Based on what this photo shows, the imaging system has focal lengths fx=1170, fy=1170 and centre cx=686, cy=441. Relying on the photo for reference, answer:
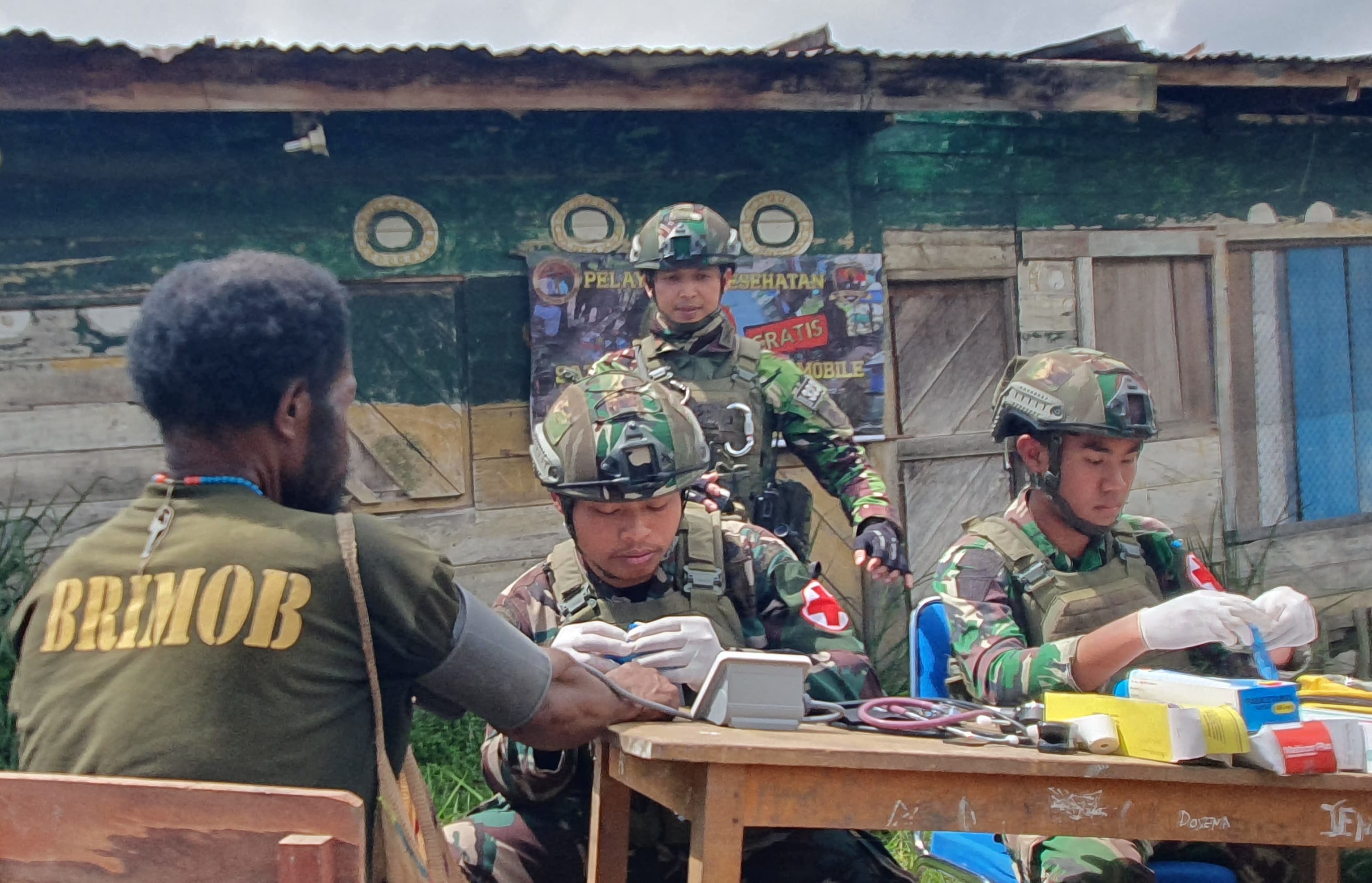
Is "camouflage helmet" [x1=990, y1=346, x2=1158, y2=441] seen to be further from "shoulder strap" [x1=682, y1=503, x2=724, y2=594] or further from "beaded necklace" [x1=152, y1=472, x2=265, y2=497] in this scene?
"beaded necklace" [x1=152, y1=472, x2=265, y2=497]

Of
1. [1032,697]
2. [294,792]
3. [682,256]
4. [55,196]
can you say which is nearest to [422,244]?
[55,196]

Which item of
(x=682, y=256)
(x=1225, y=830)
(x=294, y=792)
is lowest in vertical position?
(x=1225, y=830)

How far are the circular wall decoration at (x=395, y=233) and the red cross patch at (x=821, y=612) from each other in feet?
12.5

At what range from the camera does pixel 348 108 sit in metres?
5.26

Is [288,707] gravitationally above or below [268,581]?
below

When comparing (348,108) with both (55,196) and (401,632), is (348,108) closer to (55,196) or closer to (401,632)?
(55,196)

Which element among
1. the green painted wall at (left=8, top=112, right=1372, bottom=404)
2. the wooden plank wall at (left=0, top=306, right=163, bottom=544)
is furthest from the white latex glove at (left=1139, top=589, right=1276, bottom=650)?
the wooden plank wall at (left=0, top=306, right=163, bottom=544)

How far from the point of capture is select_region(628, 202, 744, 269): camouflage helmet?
14.5 ft

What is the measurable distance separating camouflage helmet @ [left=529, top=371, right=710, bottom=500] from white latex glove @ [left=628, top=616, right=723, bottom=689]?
412 mm

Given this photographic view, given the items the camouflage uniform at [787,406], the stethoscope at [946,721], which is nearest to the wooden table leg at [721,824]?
the stethoscope at [946,721]

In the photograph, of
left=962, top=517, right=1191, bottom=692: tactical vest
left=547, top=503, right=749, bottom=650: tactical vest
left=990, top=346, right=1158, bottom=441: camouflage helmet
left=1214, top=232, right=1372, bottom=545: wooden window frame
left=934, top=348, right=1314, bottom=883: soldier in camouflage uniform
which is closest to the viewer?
left=934, top=348, right=1314, bottom=883: soldier in camouflage uniform

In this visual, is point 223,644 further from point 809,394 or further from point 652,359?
point 809,394

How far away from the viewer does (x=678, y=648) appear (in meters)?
2.36

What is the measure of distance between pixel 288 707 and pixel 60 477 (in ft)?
15.1
